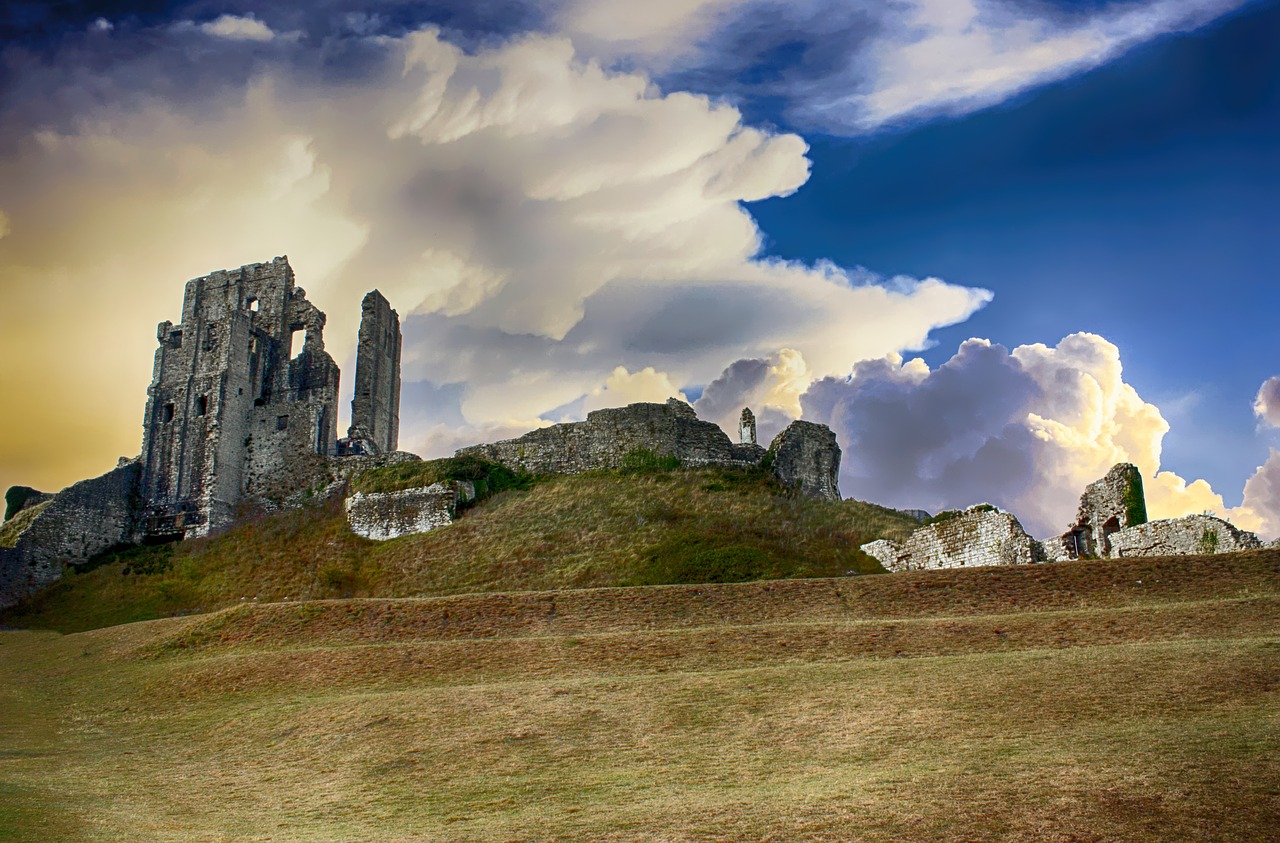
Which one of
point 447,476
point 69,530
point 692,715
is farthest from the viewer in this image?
point 69,530

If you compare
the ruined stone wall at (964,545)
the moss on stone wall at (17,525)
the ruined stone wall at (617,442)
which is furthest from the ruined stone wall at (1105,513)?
the moss on stone wall at (17,525)

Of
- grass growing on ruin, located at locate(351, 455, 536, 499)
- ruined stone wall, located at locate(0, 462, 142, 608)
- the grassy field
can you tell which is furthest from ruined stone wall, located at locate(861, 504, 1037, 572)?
ruined stone wall, located at locate(0, 462, 142, 608)

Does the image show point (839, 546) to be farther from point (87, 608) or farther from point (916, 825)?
point (87, 608)

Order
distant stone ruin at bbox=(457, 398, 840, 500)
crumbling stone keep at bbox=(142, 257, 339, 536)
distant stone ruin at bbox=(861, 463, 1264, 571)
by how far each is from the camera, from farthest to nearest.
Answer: crumbling stone keep at bbox=(142, 257, 339, 536)
distant stone ruin at bbox=(457, 398, 840, 500)
distant stone ruin at bbox=(861, 463, 1264, 571)

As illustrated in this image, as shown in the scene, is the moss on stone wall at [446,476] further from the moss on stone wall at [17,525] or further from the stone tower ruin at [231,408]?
the moss on stone wall at [17,525]

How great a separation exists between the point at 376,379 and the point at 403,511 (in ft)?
55.9

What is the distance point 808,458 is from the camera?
42.6 m

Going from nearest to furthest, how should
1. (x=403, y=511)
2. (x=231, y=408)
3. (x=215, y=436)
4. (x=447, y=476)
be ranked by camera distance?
(x=403, y=511) < (x=447, y=476) < (x=215, y=436) < (x=231, y=408)

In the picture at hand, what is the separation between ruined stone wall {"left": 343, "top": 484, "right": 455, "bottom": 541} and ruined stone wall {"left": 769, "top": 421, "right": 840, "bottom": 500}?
550 inches

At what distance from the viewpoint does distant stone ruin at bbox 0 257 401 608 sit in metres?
42.4

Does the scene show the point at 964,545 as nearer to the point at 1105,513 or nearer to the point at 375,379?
the point at 1105,513

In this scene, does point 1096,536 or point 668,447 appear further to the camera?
point 668,447

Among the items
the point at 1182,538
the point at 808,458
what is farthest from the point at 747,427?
the point at 1182,538

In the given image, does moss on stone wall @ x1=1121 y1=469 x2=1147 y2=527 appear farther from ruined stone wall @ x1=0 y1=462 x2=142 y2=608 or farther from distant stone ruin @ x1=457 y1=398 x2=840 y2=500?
ruined stone wall @ x1=0 y1=462 x2=142 y2=608
